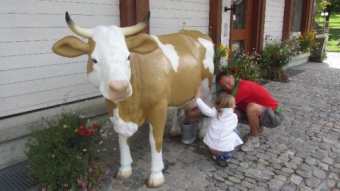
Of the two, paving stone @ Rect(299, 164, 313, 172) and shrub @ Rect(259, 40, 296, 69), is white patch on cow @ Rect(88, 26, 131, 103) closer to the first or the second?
paving stone @ Rect(299, 164, 313, 172)

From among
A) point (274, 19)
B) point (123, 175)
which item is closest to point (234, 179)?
point (123, 175)

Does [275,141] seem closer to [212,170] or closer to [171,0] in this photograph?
[212,170]

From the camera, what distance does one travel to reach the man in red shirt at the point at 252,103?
3678mm

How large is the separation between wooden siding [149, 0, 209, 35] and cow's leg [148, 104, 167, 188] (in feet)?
8.30

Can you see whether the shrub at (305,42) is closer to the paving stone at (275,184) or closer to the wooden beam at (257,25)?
the wooden beam at (257,25)

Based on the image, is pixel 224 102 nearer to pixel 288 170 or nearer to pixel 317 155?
pixel 288 170

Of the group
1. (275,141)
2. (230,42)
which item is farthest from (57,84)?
(230,42)

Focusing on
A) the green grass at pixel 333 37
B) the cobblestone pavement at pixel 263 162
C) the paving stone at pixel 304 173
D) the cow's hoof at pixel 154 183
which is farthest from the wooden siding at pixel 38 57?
the green grass at pixel 333 37

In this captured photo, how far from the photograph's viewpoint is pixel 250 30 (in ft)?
27.2

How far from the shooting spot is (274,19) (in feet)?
30.5

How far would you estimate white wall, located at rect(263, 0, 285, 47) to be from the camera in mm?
8828

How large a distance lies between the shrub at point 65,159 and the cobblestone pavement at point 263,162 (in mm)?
280

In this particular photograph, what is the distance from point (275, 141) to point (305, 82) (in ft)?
15.3

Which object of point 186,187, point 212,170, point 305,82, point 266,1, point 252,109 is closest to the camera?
point 186,187
